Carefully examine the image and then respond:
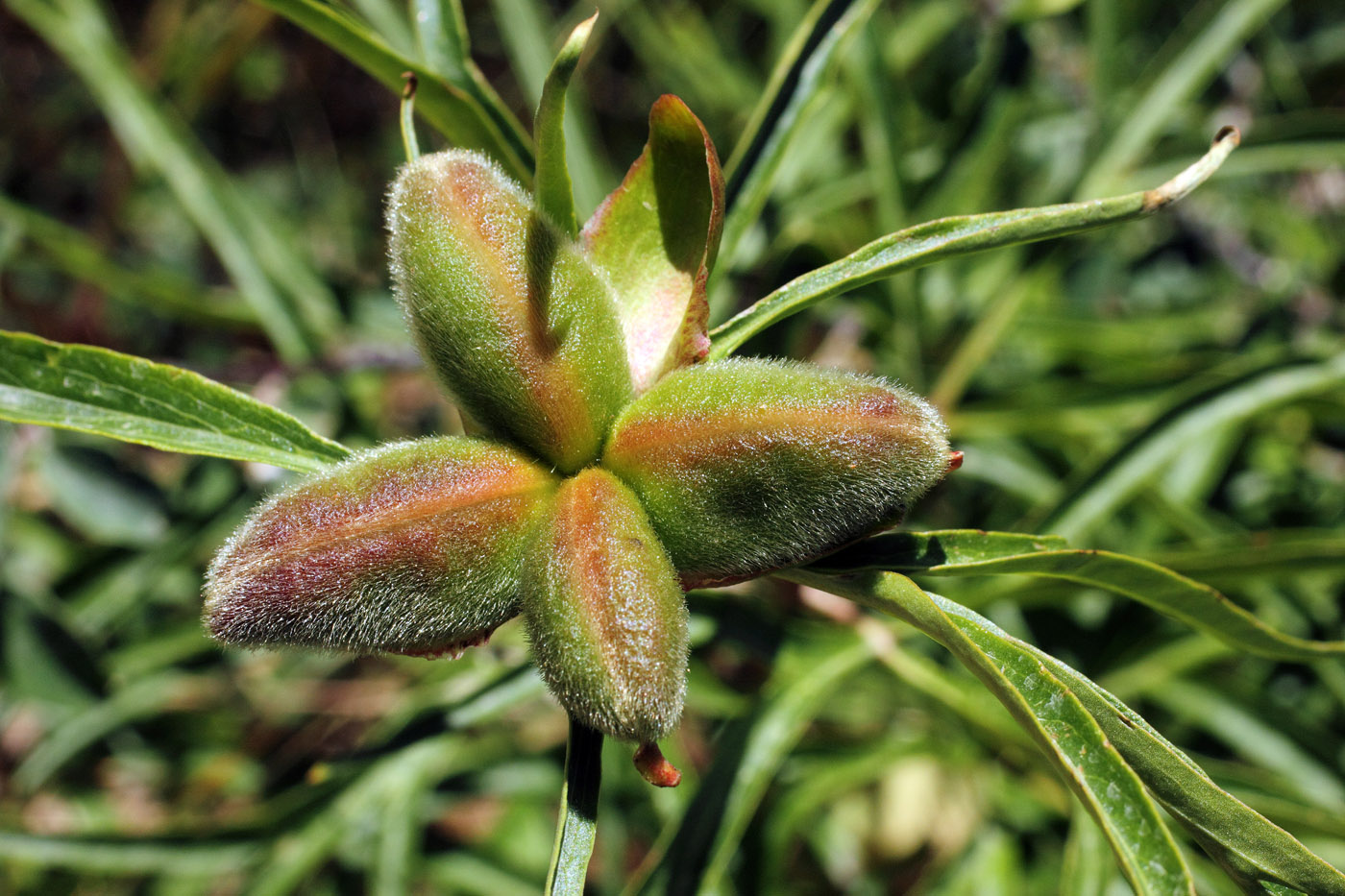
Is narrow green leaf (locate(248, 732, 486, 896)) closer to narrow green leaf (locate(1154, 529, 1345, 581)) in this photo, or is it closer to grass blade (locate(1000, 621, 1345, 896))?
grass blade (locate(1000, 621, 1345, 896))

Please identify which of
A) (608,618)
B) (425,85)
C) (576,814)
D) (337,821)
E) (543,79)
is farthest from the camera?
(543,79)

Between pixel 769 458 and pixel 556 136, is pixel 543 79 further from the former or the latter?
pixel 769 458

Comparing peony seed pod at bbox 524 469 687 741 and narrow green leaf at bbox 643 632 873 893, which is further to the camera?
narrow green leaf at bbox 643 632 873 893

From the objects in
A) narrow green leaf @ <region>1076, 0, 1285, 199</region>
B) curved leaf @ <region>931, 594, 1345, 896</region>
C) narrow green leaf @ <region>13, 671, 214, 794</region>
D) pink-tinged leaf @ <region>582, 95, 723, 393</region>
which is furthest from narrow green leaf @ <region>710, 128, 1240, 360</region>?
narrow green leaf @ <region>13, 671, 214, 794</region>

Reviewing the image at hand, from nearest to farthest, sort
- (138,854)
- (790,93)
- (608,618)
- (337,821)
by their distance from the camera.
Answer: (608,618) < (790,93) < (138,854) < (337,821)

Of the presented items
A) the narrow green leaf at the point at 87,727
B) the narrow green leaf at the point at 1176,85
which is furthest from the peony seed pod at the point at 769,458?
the narrow green leaf at the point at 87,727

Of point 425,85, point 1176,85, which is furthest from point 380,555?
point 1176,85

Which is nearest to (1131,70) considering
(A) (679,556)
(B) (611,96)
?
(B) (611,96)
